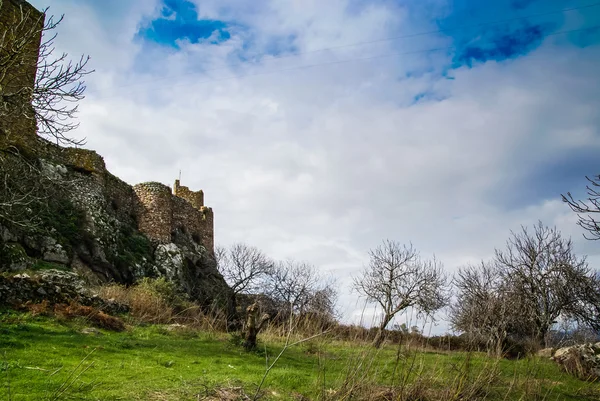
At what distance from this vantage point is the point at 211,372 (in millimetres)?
7238

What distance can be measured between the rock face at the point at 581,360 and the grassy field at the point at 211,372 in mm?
1346

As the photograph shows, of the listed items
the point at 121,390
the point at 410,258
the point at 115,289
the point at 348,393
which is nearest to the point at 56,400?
the point at 121,390

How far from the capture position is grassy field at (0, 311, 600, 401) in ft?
15.9

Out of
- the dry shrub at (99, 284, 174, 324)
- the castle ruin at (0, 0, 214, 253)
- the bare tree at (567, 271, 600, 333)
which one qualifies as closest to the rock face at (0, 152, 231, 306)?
the castle ruin at (0, 0, 214, 253)

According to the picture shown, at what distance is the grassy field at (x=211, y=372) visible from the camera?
485cm

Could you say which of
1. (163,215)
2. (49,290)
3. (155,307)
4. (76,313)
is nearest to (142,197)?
(163,215)

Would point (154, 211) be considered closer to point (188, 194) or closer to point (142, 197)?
point (142, 197)

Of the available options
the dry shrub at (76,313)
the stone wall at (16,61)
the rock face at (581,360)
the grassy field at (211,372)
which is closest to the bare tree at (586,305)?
the rock face at (581,360)

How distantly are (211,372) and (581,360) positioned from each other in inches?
463

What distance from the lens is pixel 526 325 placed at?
2231 cm

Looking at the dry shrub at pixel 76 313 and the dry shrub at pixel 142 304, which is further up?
the dry shrub at pixel 142 304

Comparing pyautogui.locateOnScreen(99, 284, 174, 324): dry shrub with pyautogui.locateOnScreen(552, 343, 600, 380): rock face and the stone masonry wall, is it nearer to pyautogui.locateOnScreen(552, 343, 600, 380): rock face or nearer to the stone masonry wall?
pyautogui.locateOnScreen(552, 343, 600, 380): rock face

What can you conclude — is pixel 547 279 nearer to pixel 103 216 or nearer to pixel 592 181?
pixel 592 181

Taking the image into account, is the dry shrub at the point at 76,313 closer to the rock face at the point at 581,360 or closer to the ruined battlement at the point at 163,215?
the ruined battlement at the point at 163,215
